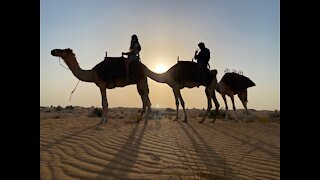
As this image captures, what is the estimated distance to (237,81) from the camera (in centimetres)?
1712

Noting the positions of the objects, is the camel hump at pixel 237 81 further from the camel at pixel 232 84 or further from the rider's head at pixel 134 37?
the rider's head at pixel 134 37

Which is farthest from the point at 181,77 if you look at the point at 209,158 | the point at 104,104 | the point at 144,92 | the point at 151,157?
the point at 151,157

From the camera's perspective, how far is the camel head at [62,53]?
1150 centimetres

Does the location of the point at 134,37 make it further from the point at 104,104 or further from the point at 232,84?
the point at 232,84

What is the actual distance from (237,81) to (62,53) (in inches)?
340

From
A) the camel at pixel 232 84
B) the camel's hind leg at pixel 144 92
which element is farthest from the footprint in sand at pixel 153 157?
the camel at pixel 232 84

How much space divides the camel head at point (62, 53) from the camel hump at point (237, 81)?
26.1ft

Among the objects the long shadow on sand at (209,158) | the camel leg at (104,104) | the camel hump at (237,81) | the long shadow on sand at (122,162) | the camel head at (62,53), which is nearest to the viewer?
the long shadow on sand at (122,162)
